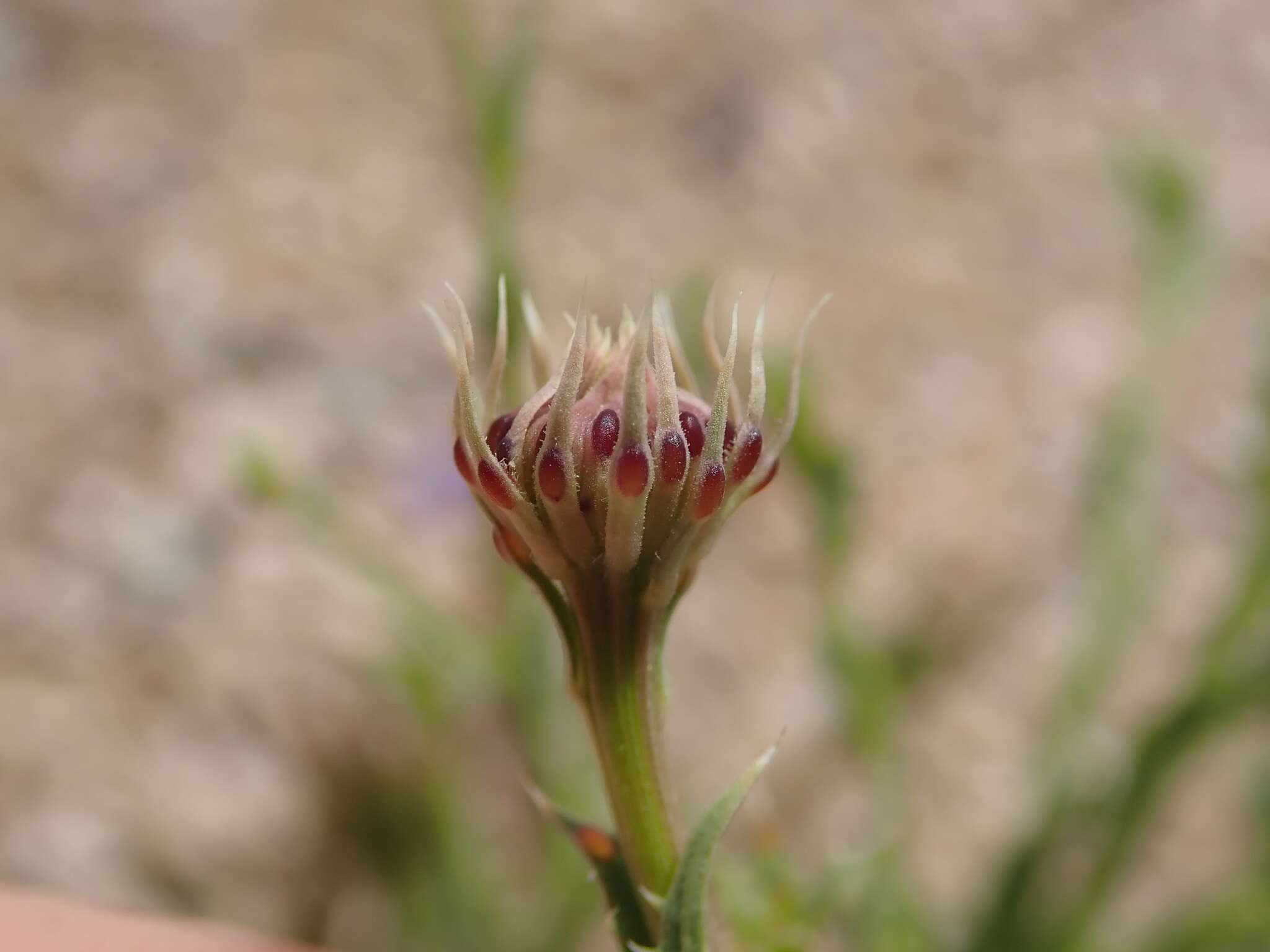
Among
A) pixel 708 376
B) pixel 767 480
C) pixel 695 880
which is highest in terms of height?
pixel 767 480

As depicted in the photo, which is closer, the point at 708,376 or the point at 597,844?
the point at 597,844

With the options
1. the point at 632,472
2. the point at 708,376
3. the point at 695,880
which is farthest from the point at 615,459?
the point at 708,376

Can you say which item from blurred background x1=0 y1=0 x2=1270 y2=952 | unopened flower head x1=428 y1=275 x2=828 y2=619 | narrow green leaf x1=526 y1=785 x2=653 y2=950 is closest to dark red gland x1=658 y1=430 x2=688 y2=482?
unopened flower head x1=428 y1=275 x2=828 y2=619

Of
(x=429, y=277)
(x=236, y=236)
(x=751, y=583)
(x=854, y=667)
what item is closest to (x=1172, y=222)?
(x=854, y=667)

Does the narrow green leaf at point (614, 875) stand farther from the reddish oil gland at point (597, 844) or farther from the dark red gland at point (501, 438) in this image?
the dark red gland at point (501, 438)

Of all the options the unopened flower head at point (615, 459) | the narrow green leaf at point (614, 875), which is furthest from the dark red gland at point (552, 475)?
the narrow green leaf at point (614, 875)

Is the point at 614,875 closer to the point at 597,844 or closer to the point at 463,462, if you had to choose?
the point at 597,844

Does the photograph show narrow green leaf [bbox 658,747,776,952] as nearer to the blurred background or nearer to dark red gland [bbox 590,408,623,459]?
dark red gland [bbox 590,408,623,459]
